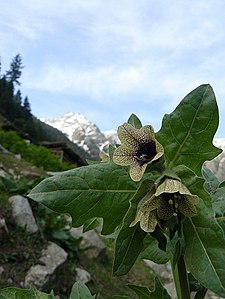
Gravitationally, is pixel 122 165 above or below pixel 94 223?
above

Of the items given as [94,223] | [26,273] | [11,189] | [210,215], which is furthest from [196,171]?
[11,189]

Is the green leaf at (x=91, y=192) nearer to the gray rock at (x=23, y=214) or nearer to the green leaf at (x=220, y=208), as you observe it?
the green leaf at (x=220, y=208)

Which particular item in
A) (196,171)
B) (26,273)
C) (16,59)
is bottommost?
(26,273)

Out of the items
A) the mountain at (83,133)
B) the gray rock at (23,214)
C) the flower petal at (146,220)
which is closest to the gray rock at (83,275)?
the gray rock at (23,214)

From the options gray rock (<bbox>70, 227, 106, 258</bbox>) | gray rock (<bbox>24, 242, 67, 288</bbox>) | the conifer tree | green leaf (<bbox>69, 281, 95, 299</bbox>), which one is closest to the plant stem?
green leaf (<bbox>69, 281, 95, 299</bbox>)

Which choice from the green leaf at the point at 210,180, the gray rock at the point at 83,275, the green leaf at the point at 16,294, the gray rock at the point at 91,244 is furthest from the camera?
the gray rock at the point at 91,244

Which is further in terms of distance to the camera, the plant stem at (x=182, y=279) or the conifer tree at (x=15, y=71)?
the conifer tree at (x=15, y=71)

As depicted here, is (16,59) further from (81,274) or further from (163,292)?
(163,292)
